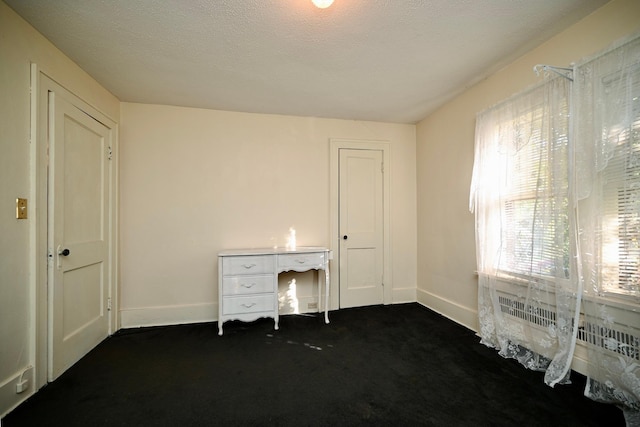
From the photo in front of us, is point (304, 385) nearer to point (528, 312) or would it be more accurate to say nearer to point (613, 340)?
point (528, 312)

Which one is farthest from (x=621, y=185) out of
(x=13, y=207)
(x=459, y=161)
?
(x=13, y=207)

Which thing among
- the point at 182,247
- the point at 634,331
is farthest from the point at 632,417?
the point at 182,247

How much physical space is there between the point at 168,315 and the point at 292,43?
3.06 metres

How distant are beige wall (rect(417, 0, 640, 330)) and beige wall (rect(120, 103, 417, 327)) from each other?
3.46 feet

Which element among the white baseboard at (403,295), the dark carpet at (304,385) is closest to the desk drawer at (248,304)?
the dark carpet at (304,385)

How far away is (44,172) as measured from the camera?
6.65 ft

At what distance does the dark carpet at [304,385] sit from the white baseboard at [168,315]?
21 cm

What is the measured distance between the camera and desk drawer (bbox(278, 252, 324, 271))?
3.05 meters

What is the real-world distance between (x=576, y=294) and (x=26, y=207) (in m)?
3.74

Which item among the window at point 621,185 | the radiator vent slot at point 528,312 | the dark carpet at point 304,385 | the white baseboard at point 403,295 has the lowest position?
the dark carpet at point 304,385

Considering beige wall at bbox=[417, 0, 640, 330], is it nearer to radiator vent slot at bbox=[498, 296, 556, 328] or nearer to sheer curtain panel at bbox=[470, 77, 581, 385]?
sheer curtain panel at bbox=[470, 77, 581, 385]

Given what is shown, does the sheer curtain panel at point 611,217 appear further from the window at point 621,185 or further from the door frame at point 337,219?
the door frame at point 337,219

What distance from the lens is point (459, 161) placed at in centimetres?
309

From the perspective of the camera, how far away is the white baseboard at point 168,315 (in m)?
3.08
